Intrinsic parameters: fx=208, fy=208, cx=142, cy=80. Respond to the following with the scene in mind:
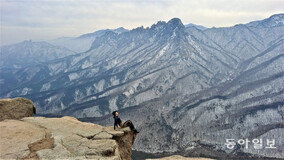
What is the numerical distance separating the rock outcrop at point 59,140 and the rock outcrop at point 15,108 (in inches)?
64.5

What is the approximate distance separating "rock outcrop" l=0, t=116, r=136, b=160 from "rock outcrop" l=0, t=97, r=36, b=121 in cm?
164

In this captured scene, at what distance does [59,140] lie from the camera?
19625mm

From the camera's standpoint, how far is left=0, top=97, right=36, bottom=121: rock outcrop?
83.8 feet

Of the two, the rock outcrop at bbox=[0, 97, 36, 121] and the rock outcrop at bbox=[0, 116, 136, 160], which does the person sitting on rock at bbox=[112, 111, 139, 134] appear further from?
the rock outcrop at bbox=[0, 97, 36, 121]

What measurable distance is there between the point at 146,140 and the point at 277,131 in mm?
109556

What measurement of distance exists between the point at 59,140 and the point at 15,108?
10807mm

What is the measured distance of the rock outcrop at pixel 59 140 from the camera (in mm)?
17062

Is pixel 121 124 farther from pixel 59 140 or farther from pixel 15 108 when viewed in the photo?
pixel 15 108

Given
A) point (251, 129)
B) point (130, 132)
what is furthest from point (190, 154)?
point (130, 132)

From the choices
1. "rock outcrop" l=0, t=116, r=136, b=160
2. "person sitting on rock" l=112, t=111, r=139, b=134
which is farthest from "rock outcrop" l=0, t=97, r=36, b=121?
"person sitting on rock" l=112, t=111, r=139, b=134

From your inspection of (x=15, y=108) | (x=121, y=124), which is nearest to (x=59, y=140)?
(x=121, y=124)

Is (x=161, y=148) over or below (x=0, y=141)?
below

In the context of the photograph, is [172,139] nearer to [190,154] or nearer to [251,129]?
[190,154]

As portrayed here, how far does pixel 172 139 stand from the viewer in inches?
7653
